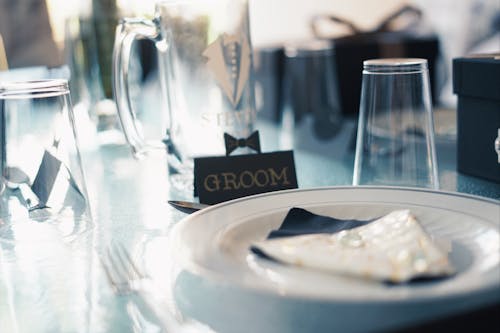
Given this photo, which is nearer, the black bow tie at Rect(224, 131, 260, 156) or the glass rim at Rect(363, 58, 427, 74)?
the glass rim at Rect(363, 58, 427, 74)

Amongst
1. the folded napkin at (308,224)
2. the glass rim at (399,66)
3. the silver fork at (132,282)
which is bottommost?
the silver fork at (132,282)

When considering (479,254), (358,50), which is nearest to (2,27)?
(358,50)

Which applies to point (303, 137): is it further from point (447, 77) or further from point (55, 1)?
point (55, 1)

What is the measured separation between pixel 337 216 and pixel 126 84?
0.39 metres

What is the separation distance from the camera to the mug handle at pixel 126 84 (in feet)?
2.82

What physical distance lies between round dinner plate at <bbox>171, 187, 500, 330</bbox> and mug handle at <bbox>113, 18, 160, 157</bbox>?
0.30 metres

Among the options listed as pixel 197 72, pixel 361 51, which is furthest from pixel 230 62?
pixel 361 51

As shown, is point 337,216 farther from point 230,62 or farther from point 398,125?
point 230,62

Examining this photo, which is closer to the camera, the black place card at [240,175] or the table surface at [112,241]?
the table surface at [112,241]

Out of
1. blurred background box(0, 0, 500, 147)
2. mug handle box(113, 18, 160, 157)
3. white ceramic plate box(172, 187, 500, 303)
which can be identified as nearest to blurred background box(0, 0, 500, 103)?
blurred background box(0, 0, 500, 147)

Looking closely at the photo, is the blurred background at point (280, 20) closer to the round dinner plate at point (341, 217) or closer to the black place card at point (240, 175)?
the black place card at point (240, 175)

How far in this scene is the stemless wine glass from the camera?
0.72 meters

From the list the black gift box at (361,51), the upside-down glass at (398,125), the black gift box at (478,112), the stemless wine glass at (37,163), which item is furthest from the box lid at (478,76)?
the black gift box at (361,51)

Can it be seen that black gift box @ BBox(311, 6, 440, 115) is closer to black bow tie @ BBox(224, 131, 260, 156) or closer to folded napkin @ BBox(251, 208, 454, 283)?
black bow tie @ BBox(224, 131, 260, 156)
